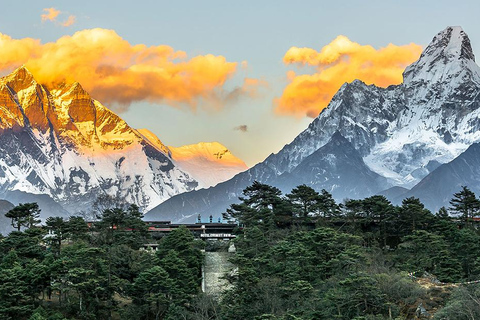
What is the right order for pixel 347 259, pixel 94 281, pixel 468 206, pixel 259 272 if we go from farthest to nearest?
pixel 468 206 < pixel 259 272 < pixel 94 281 < pixel 347 259

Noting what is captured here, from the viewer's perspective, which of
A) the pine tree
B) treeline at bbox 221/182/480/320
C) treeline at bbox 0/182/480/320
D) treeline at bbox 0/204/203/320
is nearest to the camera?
treeline at bbox 221/182/480/320

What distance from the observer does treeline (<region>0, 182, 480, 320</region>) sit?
59.4 m

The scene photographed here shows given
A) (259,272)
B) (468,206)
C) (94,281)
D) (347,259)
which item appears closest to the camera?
(347,259)

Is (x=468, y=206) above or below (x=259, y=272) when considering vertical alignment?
above

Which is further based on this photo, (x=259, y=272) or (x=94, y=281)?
(x=259, y=272)

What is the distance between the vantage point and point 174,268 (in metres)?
72.9

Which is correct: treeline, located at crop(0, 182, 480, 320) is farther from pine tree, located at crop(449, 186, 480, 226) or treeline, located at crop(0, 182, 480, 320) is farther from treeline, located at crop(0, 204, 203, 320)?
pine tree, located at crop(449, 186, 480, 226)

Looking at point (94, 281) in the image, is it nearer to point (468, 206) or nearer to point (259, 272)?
point (259, 272)

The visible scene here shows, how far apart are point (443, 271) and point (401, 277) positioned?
973cm

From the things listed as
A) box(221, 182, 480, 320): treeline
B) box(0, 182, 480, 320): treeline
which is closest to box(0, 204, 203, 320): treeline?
box(0, 182, 480, 320): treeline

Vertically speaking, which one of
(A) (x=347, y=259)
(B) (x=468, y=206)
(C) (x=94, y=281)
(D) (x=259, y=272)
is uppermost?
(B) (x=468, y=206)

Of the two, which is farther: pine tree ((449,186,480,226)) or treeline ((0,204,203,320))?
pine tree ((449,186,480,226))

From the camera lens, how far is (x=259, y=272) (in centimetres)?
7150

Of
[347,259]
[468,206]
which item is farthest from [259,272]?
[468,206]
